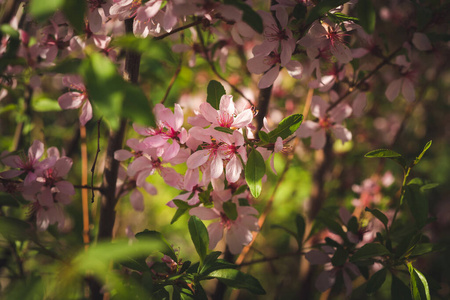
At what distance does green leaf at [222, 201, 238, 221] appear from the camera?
72cm

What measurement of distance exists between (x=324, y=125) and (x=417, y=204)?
1.19ft

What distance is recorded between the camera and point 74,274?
46 cm

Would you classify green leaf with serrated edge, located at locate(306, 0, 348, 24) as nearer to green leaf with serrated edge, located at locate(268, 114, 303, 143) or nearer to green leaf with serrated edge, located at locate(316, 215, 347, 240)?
green leaf with serrated edge, located at locate(268, 114, 303, 143)

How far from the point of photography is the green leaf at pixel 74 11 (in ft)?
1.43

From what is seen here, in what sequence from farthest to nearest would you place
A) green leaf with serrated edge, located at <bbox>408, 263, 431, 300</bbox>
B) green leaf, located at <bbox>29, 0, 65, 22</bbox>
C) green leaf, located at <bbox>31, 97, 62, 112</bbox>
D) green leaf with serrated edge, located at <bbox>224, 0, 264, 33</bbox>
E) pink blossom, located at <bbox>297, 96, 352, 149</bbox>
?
green leaf, located at <bbox>31, 97, 62, 112</bbox> < pink blossom, located at <bbox>297, 96, 352, 149</bbox> < green leaf with serrated edge, located at <bbox>408, 263, 431, 300</bbox> < green leaf with serrated edge, located at <bbox>224, 0, 264, 33</bbox> < green leaf, located at <bbox>29, 0, 65, 22</bbox>

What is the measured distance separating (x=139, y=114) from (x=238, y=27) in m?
0.45

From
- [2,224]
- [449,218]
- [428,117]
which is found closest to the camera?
[2,224]

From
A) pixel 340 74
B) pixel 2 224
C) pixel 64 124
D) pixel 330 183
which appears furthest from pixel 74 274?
pixel 64 124

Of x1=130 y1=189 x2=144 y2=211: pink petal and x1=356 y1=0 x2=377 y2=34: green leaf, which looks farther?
x1=130 y1=189 x2=144 y2=211: pink petal

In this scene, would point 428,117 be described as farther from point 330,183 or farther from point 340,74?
point 340,74

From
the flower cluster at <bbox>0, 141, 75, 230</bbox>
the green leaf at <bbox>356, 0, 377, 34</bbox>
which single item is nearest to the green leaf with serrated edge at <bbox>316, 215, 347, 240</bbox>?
the green leaf at <bbox>356, 0, 377, 34</bbox>

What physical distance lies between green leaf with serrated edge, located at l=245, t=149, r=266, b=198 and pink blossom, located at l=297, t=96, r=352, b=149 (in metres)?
0.40

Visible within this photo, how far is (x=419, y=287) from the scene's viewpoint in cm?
66

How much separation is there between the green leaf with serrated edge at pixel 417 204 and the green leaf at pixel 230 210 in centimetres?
42
